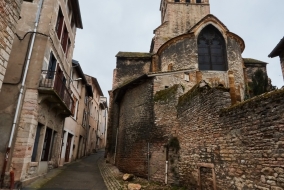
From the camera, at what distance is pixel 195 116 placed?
8562 mm

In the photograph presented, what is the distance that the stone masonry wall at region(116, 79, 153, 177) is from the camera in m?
11.9

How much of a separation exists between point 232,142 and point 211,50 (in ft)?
37.0

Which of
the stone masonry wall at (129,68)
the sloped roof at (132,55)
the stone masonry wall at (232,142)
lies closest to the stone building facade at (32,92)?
the stone masonry wall at (232,142)

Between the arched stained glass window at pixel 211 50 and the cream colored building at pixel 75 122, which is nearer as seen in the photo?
the arched stained glass window at pixel 211 50

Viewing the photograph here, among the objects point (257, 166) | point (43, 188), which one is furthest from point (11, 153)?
point (257, 166)

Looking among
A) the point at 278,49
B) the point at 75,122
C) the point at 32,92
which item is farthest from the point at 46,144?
the point at 278,49

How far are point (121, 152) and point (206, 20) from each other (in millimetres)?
11987

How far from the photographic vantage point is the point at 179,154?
31.6 ft

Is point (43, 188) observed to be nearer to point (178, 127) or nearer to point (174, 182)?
point (174, 182)

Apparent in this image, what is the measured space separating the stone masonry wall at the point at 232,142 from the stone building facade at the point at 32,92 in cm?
632

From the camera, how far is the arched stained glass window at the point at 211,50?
15530 mm

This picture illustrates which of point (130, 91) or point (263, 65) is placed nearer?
point (130, 91)

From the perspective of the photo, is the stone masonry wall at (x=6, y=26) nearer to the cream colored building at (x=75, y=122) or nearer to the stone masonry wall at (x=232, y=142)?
the stone masonry wall at (x=232, y=142)

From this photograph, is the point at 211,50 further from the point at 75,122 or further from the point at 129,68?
the point at 75,122
